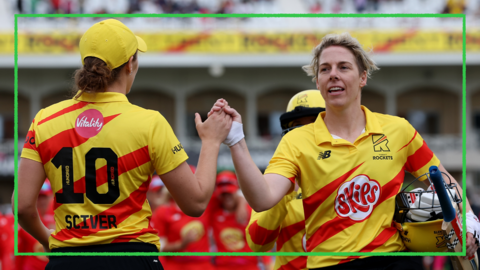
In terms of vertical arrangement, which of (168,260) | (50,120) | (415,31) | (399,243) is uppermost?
(415,31)

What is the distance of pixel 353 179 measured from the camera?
8.82 feet

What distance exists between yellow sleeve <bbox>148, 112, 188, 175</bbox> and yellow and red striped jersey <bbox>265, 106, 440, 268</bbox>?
56cm

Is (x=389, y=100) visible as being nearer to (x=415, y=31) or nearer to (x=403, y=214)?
(x=415, y=31)

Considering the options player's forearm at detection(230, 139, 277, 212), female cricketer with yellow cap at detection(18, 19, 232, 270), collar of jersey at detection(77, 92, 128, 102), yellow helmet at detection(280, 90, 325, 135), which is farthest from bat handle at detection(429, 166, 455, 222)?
collar of jersey at detection(77, 92, 128, 102)

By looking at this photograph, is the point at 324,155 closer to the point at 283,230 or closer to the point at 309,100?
the point at 283,230

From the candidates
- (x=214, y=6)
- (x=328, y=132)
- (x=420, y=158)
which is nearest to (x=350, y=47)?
(x=328, y=132)

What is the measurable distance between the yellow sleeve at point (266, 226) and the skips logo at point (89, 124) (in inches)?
49.8

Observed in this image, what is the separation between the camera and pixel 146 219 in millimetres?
2484

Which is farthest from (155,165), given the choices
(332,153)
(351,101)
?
(351,101)

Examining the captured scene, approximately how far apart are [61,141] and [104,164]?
0.74ft

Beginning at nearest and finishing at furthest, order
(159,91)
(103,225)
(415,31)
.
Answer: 1. (103,225)
2. (415,31)
3. (159,91)

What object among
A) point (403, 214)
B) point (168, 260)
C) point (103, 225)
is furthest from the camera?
point (168, 260)

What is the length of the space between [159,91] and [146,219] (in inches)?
988

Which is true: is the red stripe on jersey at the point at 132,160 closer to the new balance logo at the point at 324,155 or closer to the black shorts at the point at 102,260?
the black shorts at the point at 102,260
